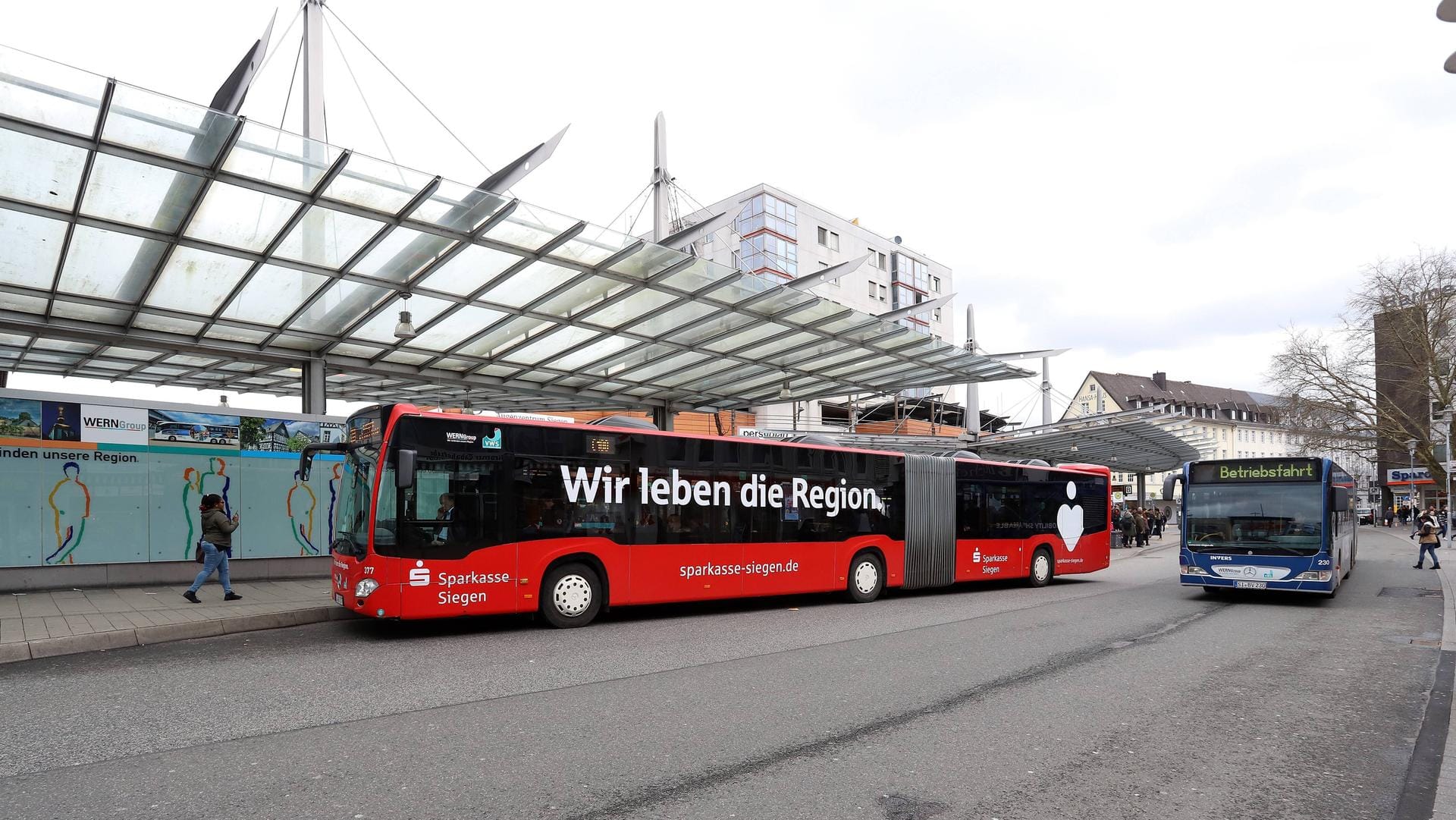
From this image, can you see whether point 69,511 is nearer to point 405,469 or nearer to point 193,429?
point 193,429

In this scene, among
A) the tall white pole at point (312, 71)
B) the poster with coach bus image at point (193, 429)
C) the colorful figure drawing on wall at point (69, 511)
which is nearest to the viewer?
the colorful figure drawing on wall at point (69, 511)

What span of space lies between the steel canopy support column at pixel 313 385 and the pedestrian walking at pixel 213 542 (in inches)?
226

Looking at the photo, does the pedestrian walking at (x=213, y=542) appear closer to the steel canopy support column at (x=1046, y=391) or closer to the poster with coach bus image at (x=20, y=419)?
the poster with coach bus image at (x=20, y=419)

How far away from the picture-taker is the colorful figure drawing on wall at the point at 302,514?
14.9 meters

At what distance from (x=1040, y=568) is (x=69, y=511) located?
17.3 meters

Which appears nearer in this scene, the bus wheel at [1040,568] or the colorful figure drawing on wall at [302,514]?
the colorful figure drawing on wall at [302,514]

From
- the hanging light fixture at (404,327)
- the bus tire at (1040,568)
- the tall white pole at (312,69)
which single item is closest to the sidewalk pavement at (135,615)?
the hanging light fixture at (404,327)

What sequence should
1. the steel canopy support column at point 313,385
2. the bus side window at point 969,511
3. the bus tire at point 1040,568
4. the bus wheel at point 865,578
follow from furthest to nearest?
the bus tire at point 1040,568, the steel canopy support column at point 313,385, the bus side window at point 969,511, the bus wheel at point 865,578

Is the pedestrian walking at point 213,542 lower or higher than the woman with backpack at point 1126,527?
higher

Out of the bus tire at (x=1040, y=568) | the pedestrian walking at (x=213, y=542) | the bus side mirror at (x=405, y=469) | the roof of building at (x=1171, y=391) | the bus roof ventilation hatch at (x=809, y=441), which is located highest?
the roof of building at (x=1171, y=391)

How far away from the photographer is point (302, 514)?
1502cm

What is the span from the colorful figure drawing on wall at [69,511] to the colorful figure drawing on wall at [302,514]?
2.90 m

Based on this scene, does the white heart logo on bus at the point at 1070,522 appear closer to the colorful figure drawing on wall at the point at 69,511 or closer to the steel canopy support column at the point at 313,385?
the steel canopy support column at the point at 313,385

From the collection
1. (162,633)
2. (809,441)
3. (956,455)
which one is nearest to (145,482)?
(162,633)
